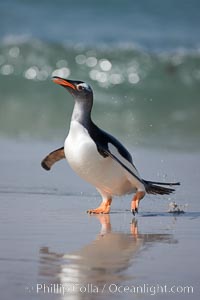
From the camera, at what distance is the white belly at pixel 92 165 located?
7.71m

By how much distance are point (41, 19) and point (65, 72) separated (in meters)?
3.92

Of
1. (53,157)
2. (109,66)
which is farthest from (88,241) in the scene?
(109,66)

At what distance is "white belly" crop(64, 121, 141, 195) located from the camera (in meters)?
7.71

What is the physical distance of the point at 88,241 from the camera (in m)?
6.37

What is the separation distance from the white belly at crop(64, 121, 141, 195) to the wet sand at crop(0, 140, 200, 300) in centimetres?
23

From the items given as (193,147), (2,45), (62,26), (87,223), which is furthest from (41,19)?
(87,223)

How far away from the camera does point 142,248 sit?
6.18 meters

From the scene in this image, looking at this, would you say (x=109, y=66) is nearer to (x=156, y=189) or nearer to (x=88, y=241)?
(x=156, y=189)

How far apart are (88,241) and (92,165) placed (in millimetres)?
1479

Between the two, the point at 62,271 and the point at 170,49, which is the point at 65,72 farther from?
the point at 62,271

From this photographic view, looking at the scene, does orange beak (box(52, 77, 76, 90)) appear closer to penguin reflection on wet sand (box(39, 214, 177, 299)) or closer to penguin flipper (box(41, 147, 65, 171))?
penguin flipper (box(41, 147, 65, 171))

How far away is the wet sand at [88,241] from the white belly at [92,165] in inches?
8.9

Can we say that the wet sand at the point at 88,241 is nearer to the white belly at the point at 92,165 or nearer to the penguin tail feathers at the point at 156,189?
the penguin tail feathers at the point at 156,189

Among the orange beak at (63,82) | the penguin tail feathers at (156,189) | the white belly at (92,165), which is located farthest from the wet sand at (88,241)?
the orange beak at (63,82)
